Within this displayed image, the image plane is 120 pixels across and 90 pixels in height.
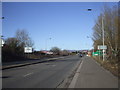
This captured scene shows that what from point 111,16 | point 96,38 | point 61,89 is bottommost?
point 61,89

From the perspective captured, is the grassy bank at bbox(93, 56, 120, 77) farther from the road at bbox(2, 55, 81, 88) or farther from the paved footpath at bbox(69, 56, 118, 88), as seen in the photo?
the road at bbox(2, 55, 81, 88)

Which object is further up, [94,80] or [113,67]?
[94,80]

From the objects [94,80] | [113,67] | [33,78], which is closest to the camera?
[94,80]

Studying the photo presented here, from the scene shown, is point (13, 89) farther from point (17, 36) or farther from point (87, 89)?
point (17, 36)

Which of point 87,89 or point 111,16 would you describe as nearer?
point 87,89

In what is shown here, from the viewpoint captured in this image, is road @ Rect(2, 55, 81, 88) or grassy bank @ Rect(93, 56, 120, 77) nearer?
road @ Rect(2, 55, 81, 88)

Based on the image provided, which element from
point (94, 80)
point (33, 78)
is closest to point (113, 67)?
point (94, 80)

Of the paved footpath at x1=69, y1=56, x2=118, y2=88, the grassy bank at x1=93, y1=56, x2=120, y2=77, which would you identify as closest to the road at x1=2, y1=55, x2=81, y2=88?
the paved footpath at x1=69, y1=56, x2=118, y2=88

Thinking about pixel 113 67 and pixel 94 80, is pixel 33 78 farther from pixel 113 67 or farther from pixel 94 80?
pixel 113 67

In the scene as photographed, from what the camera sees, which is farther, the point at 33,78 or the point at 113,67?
the point at 113,67

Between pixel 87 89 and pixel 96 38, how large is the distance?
47.6m

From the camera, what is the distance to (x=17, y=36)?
324 ft

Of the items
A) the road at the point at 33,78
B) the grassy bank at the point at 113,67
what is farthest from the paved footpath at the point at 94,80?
the road at the point at 33,78

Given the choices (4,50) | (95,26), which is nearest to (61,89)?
(95,26)
